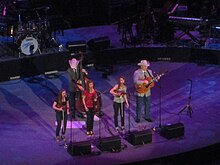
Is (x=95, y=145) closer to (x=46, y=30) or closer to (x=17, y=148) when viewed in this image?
(x=17, y=148)

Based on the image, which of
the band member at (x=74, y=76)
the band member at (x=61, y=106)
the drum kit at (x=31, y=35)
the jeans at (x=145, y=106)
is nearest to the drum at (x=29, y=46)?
the drum kit at (x=31, y=35)

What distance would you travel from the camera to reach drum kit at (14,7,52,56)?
20.9 m

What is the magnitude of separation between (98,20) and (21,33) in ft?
20.8

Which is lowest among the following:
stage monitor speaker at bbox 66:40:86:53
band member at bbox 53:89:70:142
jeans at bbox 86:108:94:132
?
jeans at bbox 86:108:94:132

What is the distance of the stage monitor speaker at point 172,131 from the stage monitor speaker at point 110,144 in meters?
1.39

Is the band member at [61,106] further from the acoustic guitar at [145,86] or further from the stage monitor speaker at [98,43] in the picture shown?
the stage monitor speaker at [98,43]

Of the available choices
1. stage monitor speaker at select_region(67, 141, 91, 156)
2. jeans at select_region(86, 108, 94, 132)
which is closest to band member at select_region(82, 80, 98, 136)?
jeans at select_region(86, 108, 94, 132)

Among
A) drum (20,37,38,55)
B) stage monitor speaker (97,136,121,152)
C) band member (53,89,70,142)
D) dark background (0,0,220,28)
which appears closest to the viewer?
band member (53,89,70,142)

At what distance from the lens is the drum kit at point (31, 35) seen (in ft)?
68.7

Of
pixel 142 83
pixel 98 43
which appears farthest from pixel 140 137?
pixel 98 43

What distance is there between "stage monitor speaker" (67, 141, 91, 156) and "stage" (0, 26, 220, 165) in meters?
0.10

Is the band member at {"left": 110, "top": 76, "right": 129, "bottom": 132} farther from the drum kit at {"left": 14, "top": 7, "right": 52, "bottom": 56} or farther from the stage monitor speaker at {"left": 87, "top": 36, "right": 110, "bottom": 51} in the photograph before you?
the stage monitor speaker at {"left": 87, "top": 36, "right": 110, "bottom": 51}

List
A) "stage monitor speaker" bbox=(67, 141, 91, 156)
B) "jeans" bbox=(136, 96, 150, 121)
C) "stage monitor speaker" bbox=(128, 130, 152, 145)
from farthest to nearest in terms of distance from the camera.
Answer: "jeans" bbox=(136, 96, 150, 121) → "stage monitor speaker" bbox=(128, 130, 152, 145) → "stage monitor speaker" bbox=(67, 141, 91, 156)

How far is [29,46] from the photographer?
21.0 meters
